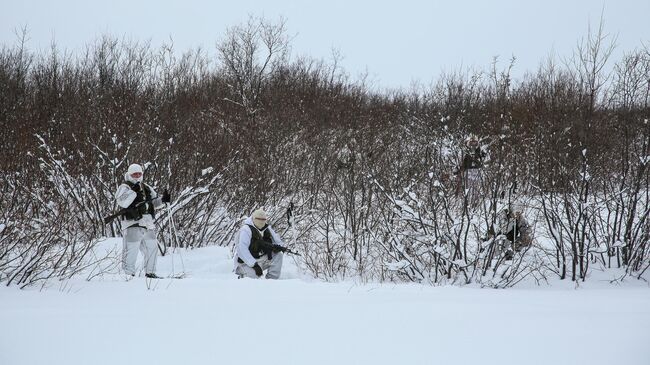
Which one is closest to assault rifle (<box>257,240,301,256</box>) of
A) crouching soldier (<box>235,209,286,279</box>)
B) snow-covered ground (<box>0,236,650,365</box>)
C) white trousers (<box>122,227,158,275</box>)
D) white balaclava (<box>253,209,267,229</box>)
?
crouching soldier (<box>235,209,286,279</box>)

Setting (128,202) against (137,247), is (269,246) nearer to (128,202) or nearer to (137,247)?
(137,247)

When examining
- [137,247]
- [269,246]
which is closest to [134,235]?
[137,247]

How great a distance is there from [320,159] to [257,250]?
6.82 m

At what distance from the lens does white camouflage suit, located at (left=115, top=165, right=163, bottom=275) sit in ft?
21.0

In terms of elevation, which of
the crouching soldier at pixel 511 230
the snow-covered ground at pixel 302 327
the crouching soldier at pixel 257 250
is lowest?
the snow-covered ground at pixel 302 327

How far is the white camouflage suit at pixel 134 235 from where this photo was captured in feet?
21.0

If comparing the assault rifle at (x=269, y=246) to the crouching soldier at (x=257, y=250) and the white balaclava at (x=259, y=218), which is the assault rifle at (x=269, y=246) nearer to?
the crouching soldier at (x=257, y=250)

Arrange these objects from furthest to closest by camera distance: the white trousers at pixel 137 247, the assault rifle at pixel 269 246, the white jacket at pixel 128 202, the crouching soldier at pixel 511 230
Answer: the assault rifle at pixel 269 246 < the crouching soldier at pixel 511 230 < the white trousers at pixel 137 247 < the white jacket at pixel 128 202

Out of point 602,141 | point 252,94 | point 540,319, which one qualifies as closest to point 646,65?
point 602,141

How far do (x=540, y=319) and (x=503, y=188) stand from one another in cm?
368

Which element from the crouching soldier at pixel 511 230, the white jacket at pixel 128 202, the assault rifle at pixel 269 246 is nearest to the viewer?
the white jacket at pixel 128 202

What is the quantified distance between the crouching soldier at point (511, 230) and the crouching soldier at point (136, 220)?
14.7 feet

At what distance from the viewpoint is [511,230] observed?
7.88 meters

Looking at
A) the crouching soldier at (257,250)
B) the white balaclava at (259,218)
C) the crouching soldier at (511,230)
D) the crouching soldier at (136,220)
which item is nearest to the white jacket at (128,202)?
the crouching soldier at (136,220)
